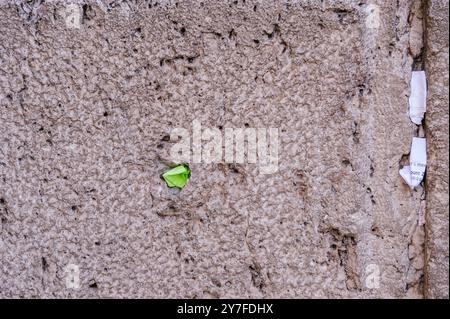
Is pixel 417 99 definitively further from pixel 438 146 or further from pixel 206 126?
pixel 206 126

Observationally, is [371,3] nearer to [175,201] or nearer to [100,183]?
[175,201]

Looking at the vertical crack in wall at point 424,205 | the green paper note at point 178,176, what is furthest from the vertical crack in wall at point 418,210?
the green paper note at point 178,176

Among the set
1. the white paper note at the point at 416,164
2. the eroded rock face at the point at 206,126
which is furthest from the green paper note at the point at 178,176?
the white paper note at the point at 416,164

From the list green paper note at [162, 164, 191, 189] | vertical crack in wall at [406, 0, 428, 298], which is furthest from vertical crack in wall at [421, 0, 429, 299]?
green paper note at [162, 164, 191, 189]

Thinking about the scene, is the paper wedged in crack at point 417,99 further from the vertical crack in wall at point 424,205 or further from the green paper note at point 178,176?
the green paper note at point 178,176

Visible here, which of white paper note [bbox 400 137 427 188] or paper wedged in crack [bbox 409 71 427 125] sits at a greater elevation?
paper wedged in crack [bbox 409 71 427 125]

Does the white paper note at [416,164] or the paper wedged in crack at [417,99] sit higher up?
the paper wedged in crack at [417,99]

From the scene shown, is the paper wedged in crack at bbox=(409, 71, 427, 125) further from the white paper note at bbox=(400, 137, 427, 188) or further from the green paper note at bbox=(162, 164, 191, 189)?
the green paper note at bbox=(162, 164, 191, 189)

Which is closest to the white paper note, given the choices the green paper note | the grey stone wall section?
the grey stone wall section
